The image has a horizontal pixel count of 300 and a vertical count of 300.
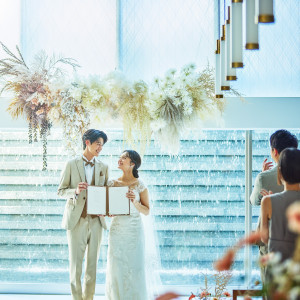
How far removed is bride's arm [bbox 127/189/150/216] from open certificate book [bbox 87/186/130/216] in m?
0.08

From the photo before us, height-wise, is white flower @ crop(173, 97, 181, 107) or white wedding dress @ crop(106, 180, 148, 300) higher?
white flower @ crop(173, 97, 181, 107)

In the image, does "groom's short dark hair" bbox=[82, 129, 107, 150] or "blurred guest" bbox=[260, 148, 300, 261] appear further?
"groom's short dark hair" bbox=[82, 129, 107, 150]

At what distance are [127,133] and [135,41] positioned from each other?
41.0 inches

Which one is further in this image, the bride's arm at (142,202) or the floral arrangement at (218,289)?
the bride's arm at (142,202)

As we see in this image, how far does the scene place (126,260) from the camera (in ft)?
15.5

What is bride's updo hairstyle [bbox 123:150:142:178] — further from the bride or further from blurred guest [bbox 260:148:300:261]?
blurred guest [bbox 260:148:300:261]

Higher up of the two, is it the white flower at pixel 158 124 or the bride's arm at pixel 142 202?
the white flower at pixel 158 124

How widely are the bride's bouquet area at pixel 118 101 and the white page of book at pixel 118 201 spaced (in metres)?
0.56

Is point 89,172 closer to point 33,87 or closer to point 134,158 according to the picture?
point 134,158

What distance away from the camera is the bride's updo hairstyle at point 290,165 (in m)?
2.95

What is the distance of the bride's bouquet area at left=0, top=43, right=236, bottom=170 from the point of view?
4.94 meters

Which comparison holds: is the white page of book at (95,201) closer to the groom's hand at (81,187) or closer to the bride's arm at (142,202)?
the groom's hand at (81,187)

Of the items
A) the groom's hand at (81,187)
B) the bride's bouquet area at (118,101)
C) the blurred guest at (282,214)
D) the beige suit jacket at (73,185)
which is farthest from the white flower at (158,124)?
the blurred guest at (282,214)

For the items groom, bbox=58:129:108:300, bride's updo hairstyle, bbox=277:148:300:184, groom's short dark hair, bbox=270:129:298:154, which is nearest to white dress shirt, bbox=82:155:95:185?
groom, bbox=58:129:108:300
